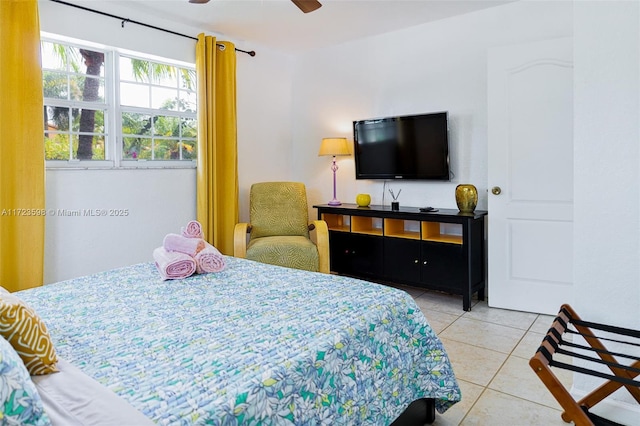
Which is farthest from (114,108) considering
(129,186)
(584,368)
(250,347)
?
(584,368)

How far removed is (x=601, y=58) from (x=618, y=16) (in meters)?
0.17

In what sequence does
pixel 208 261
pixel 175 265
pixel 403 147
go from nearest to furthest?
1. pixel 175 265
2. pixel 208 261
3. pixel 403 147

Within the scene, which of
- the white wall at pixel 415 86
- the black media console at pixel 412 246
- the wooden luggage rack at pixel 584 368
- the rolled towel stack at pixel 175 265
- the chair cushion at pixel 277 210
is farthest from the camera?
the chair cushion at pixel 277 210

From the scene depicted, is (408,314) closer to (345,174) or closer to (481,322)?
(481,322)

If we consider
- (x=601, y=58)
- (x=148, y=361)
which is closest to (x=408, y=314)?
(x=148, y=361)

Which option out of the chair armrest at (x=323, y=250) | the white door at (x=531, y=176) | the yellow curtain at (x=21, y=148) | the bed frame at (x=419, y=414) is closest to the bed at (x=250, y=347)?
the bed frame at (x=419, y=414)

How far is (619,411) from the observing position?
178 cm

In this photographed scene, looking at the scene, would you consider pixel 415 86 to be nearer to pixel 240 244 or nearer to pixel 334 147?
pixel 334 147

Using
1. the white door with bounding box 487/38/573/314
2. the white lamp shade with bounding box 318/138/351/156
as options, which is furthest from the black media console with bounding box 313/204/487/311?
the white lamp shade with bounding box 318/138/351/156

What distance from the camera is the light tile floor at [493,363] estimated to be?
1.87 m

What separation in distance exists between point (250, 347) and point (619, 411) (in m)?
1.65

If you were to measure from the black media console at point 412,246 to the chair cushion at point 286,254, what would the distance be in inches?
22.4

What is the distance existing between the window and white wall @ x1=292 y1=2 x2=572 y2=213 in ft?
4.60

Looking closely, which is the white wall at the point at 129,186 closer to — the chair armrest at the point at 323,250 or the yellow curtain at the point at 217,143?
the yellow curtain at the point at 217,143
